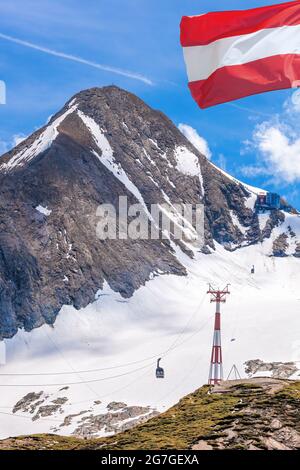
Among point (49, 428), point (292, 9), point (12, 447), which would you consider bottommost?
point (49, 428)

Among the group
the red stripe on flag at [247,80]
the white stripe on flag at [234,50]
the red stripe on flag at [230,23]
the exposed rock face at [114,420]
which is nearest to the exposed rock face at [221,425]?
the red stripe on flag at [247,80]

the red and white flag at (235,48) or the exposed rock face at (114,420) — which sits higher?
the red and white flag at (235,48)

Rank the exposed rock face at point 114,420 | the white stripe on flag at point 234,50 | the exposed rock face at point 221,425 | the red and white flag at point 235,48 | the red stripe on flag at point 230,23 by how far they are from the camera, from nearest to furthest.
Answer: the exposed rock face at point 221,425 → the red and white flag at point 235,48 → the white stripe on flag at point 234,50 → the red stripe on flag at point 230,23 → the exposed rock face at point 114,420

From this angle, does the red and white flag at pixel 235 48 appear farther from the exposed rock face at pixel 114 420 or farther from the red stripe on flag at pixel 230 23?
the exposed rock face at pixel 114 420

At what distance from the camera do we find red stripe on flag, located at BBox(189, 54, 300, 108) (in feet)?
87.8

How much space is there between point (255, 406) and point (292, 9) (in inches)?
563

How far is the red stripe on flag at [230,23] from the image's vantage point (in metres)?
27.8

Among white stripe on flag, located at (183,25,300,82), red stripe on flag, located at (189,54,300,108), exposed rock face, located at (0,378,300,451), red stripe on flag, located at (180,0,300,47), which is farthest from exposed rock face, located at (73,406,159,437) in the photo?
red stripe on flag, located at (180,0,300,47)

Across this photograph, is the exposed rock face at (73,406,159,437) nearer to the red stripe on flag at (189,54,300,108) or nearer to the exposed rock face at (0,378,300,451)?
the exposed rock face at (0,378,300,451)

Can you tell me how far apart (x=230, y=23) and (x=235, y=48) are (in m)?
0.87

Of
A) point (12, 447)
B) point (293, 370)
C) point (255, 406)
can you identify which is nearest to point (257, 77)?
point (255, 406)
